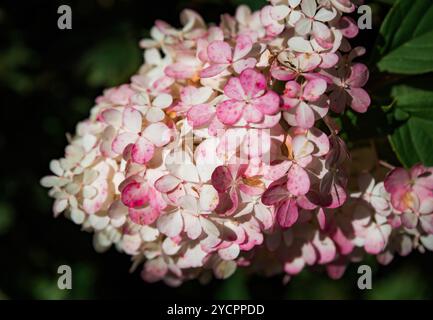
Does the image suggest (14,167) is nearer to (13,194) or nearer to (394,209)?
(13,194)

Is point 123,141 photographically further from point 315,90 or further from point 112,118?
point 315,90

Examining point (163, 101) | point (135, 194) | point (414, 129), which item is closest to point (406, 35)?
point (414, 129)

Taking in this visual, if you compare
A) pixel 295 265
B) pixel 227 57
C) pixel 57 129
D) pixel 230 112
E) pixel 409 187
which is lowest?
pixel 295 265

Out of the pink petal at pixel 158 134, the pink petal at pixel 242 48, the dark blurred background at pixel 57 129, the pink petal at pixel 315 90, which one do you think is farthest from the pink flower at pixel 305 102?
the dark blurred background at pixel 57 129

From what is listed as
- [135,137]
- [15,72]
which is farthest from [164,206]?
[15,72]

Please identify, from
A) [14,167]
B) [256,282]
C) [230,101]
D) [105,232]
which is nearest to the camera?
[230,101]

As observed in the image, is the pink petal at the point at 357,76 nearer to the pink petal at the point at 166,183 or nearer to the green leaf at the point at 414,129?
the green leaf at the point at 414,129

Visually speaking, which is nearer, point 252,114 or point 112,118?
point 252,114
